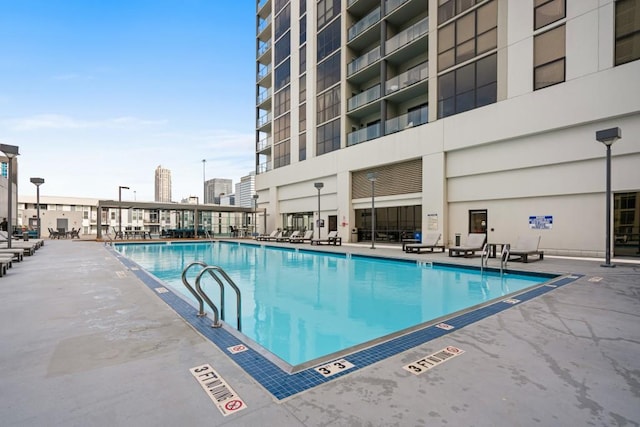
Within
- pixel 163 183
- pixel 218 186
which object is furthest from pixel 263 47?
pixel 163 183

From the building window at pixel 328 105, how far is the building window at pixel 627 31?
45.5ft

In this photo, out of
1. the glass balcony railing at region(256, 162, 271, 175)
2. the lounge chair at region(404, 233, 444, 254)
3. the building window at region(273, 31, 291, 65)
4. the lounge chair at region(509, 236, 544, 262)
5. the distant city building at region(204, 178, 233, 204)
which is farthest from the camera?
the distant city building at region(204, 178, 233, 204)

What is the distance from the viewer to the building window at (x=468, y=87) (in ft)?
43.4

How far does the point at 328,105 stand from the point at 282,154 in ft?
Answer: 22.1

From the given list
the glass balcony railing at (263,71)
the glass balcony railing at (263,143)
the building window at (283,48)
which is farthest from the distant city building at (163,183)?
the building window at (283,48)

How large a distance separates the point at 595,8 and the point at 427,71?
21.7ft

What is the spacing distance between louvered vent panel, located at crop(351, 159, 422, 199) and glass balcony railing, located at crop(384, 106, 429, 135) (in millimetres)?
1932

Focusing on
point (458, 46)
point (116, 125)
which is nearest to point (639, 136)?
point (458, 46)

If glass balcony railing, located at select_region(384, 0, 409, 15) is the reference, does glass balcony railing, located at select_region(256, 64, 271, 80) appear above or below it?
above

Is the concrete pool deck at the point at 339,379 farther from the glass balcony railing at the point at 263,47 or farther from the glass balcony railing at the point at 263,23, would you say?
the glass balcony railing at the point at 263,23

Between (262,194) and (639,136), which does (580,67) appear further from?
(262,194)

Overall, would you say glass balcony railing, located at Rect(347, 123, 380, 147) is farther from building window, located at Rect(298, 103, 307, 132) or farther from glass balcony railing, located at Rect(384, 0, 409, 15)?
glass balcony railing, located at Rect(384, 0, 409, 15)

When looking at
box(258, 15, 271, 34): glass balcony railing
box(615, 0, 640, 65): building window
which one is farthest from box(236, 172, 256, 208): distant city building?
box(615, 0, 640, 65): building window

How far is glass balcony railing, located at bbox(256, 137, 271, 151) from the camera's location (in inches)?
1153
